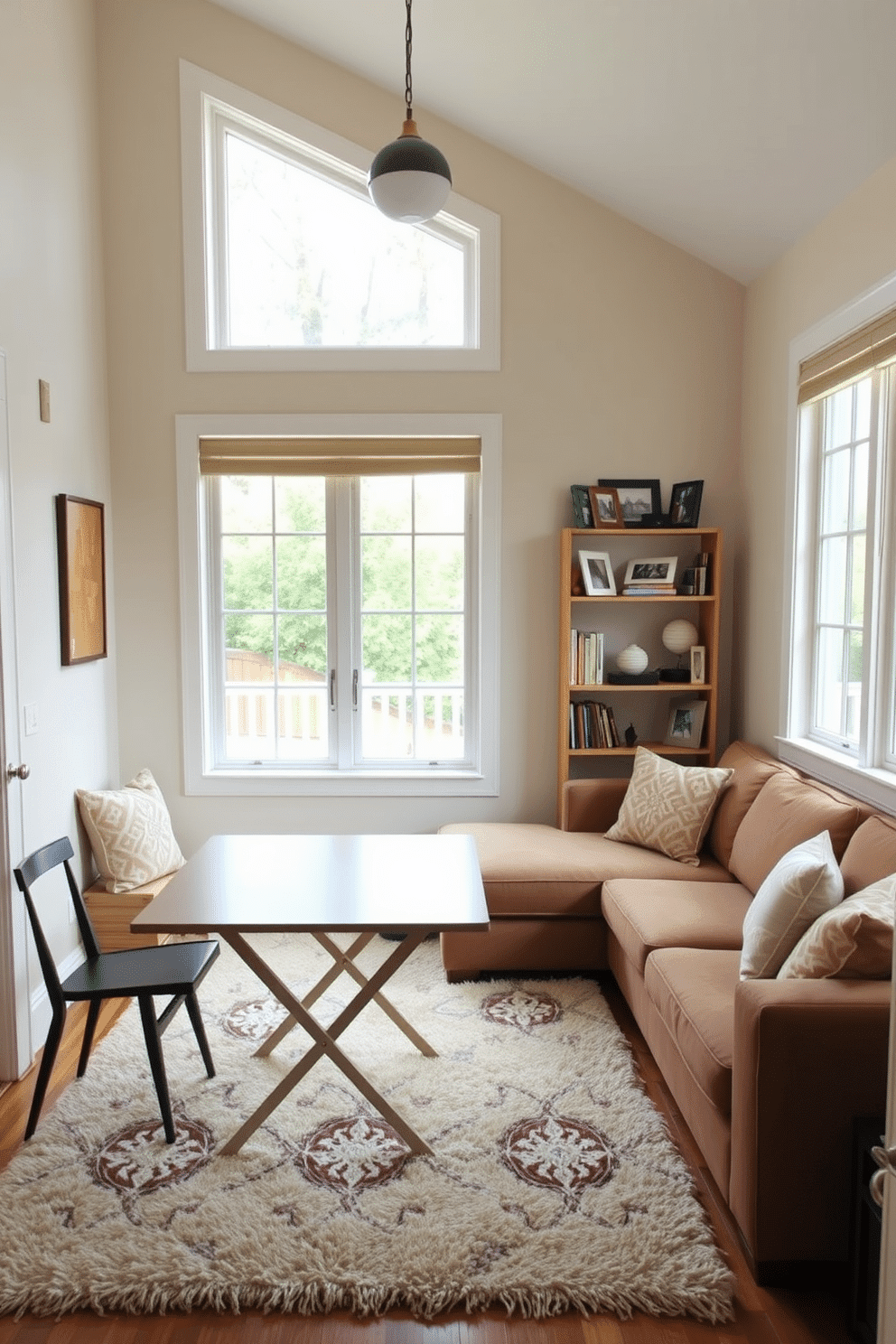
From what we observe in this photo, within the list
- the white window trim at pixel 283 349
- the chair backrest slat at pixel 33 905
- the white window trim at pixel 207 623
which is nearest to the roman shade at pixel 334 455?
the white window trim at pixel 207 623

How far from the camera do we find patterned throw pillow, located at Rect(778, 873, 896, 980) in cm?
225

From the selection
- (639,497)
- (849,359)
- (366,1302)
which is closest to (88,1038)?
(366,1302)

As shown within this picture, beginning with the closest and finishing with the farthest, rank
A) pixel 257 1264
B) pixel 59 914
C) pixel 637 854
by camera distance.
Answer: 1. pixel 257 1264
2. pixel 59 914
3. pixel 637 854

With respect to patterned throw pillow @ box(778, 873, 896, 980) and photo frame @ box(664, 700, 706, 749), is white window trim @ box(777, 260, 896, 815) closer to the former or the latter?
photo frame @ box(664, 700, 706, 749)

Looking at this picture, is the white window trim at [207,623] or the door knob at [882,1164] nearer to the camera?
the door knob at [882,1164]

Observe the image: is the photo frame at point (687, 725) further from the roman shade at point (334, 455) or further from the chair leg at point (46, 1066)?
the chair leg at point (46, 1066)

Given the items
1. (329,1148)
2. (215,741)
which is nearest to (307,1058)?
(329,1148)

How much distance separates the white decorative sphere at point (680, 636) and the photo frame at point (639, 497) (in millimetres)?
546

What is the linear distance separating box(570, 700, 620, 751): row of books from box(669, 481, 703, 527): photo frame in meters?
0.94

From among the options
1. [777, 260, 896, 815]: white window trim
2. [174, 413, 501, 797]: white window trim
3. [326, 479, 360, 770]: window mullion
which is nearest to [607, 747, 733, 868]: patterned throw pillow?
[777, 260, 896, 815]: white window trim

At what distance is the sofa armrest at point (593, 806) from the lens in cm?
438

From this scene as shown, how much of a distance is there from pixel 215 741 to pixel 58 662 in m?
1.12

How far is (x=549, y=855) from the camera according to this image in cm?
396

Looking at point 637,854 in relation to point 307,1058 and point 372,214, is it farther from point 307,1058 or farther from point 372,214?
point 372,214
